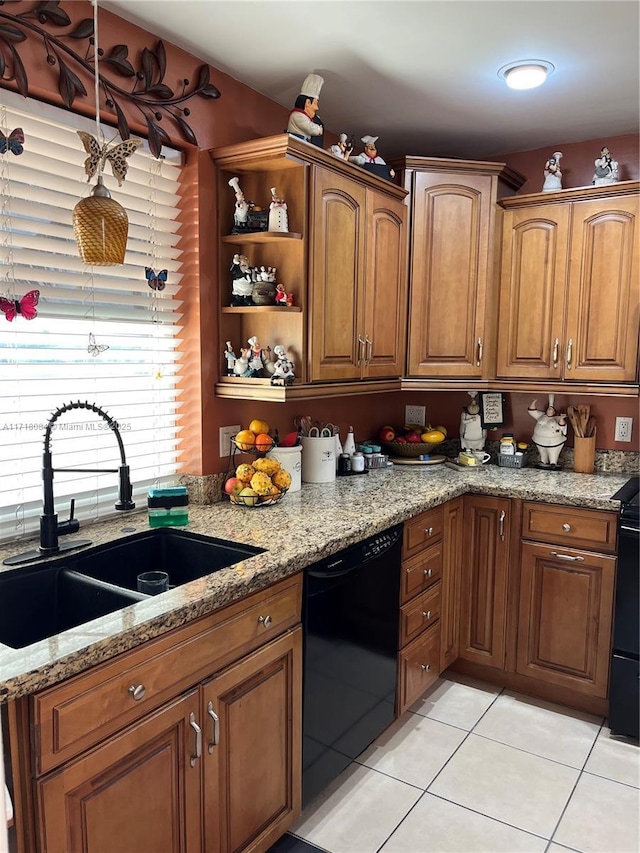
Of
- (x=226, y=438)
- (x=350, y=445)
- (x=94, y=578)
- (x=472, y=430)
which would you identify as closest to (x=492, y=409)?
(x=472, y=430)

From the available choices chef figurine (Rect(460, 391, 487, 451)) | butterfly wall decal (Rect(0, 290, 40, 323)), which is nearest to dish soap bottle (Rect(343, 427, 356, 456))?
chef figurine (Rect(460, 391, 487, 451))

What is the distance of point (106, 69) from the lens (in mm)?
1987

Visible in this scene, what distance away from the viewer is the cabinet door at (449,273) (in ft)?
9.89

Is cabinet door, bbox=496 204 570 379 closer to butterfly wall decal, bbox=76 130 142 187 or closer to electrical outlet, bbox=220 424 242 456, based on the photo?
electrical outlet, bbox=220 424 242 456

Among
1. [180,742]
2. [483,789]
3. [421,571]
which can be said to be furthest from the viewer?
Result: [421,571]

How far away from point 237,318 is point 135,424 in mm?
598

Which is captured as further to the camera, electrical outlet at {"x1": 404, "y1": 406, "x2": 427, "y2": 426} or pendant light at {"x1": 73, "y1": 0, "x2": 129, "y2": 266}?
electrical outlet at {"x1": 404, "y1": 406, "x2": 427, "y2": 426}

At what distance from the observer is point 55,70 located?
6.05 feet

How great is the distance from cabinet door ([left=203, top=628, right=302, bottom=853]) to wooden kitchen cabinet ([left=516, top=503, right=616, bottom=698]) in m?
1.29

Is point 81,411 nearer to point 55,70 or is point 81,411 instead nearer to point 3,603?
point 3,603

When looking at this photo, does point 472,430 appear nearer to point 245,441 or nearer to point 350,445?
point 350,445

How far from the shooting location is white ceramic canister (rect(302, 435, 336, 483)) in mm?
2803

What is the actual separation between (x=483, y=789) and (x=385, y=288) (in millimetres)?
2023

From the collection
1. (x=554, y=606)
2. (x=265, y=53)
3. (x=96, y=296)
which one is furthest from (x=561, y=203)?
(x=96, y=296)
